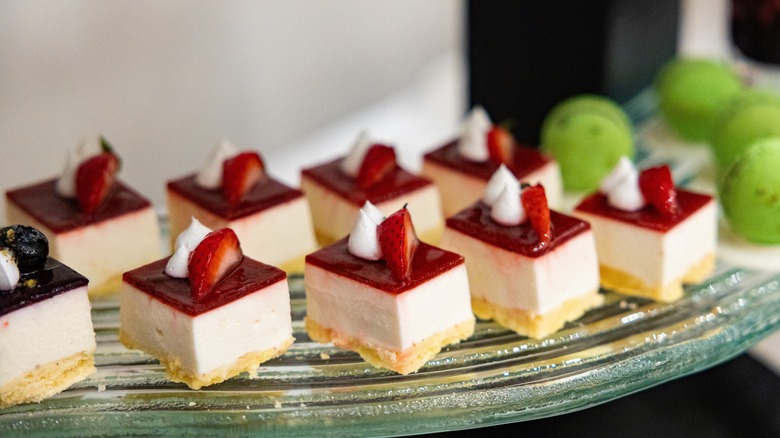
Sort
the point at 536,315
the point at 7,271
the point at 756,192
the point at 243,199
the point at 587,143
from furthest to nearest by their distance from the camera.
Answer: the point at 587,143, the point at 756,192, the point at 243,199, the point at 536,315, the point at 7,271

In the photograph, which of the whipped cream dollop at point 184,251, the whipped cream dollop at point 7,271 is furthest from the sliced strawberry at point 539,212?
the whipped cream dollop at point 7,271

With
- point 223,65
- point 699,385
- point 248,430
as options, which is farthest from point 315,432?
point 223,65

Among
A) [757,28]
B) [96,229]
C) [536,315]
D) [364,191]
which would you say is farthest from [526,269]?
[757,28]

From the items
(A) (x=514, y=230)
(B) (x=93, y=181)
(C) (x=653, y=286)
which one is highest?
(B) (x=93, y=181)

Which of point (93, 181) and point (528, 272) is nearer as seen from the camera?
point (528, 272)

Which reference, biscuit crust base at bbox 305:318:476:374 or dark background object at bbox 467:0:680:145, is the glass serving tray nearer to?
biscuit crust base at bbox 305:318:476:374

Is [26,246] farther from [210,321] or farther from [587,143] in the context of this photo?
[587,143]

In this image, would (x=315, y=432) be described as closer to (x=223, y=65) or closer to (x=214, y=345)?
(x=214, y=345)
